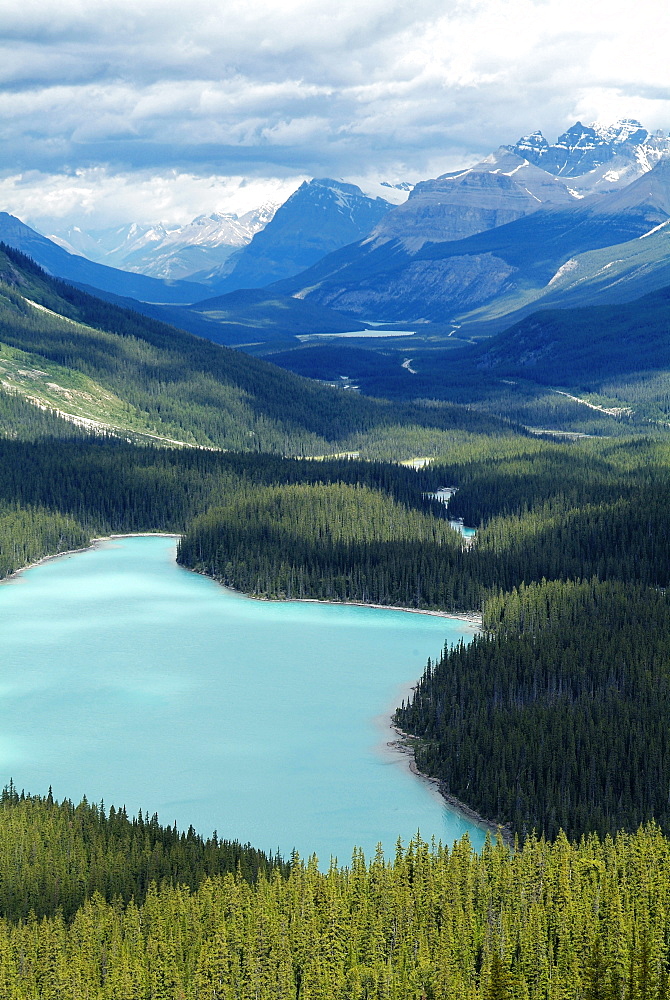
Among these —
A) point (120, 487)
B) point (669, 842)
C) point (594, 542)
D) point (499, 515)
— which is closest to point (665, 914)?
point (669, 842)

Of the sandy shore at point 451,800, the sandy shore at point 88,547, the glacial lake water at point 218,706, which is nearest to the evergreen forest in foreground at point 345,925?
the sandy shore at point 451,800

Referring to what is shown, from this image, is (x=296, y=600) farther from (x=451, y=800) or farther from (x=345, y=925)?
(x=345, y=925)

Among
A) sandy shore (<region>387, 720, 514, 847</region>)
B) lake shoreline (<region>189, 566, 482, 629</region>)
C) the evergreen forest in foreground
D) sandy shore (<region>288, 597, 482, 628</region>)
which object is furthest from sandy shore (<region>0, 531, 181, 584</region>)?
the evergreen forest in foreground

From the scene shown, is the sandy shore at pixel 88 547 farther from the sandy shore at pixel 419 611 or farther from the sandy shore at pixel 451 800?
the sandy shore at pixel 451 800

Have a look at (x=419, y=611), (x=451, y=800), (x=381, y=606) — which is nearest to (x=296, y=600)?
(x=381, y=606)

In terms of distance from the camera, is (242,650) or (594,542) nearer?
(242,650)

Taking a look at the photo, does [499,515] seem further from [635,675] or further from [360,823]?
[360,823]
